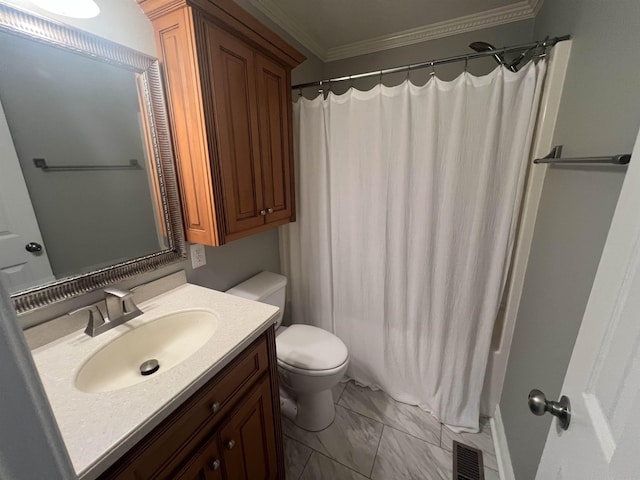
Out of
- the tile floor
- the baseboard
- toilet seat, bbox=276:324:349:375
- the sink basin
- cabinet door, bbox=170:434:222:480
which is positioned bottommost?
the tile floor

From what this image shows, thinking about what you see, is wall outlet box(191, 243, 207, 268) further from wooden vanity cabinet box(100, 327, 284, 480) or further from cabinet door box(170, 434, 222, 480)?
cabinet door box(170, 434, 222, 480)

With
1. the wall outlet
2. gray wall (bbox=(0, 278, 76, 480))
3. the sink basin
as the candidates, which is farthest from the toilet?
gray wall (bbox=(0, 278, 76, 480))

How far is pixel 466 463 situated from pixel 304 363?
0.94 m

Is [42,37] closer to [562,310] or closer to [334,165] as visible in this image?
[334,165]

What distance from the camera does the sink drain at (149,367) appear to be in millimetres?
892

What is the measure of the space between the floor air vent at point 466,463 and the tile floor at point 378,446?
0.03 metres

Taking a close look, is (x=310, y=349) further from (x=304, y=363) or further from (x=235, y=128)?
(x=235, y=128)

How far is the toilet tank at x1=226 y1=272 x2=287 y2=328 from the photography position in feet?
4.72

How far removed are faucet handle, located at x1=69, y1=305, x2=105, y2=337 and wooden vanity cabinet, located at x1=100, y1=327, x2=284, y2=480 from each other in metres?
0.48

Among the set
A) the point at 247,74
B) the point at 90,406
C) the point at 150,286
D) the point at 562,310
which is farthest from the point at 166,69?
the point at 562,310

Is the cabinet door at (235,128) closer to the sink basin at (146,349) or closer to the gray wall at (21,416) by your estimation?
the sink basin at (146,349)

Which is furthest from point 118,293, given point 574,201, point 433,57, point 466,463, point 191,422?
point 433,57

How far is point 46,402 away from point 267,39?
4.57 ft

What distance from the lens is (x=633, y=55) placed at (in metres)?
0.63
